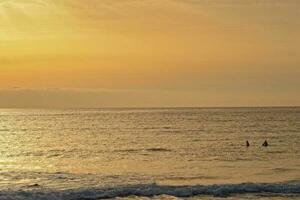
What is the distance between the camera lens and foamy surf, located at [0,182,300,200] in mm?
34531

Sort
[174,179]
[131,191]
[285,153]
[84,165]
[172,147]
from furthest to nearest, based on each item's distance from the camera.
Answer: [172,147] < [285,153] < [84,165] < [174,179] < [131,191]

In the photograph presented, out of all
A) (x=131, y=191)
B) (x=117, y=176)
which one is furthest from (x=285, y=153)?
(x=131, y=191)

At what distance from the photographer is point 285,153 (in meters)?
58.2

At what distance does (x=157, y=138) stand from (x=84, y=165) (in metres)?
31.8

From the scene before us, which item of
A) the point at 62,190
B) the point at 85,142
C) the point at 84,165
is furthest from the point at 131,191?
the point at 85,142

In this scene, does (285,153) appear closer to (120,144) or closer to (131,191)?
(120,144)

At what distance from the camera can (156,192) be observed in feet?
116

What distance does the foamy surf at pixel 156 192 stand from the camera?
34531 millimetres

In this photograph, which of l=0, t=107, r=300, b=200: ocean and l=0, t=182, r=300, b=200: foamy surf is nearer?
l=0, t=182, r=300, b=200: foamy surf

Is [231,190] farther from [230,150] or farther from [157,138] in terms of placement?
[157,138]

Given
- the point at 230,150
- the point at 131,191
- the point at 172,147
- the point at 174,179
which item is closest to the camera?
the point at 131,191

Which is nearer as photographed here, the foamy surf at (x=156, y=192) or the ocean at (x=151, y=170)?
the foamy surf at (x=156, y=192)

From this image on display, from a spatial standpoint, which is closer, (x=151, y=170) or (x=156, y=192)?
(x=156, y=192)

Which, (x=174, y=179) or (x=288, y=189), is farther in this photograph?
(x=174, y=179)
